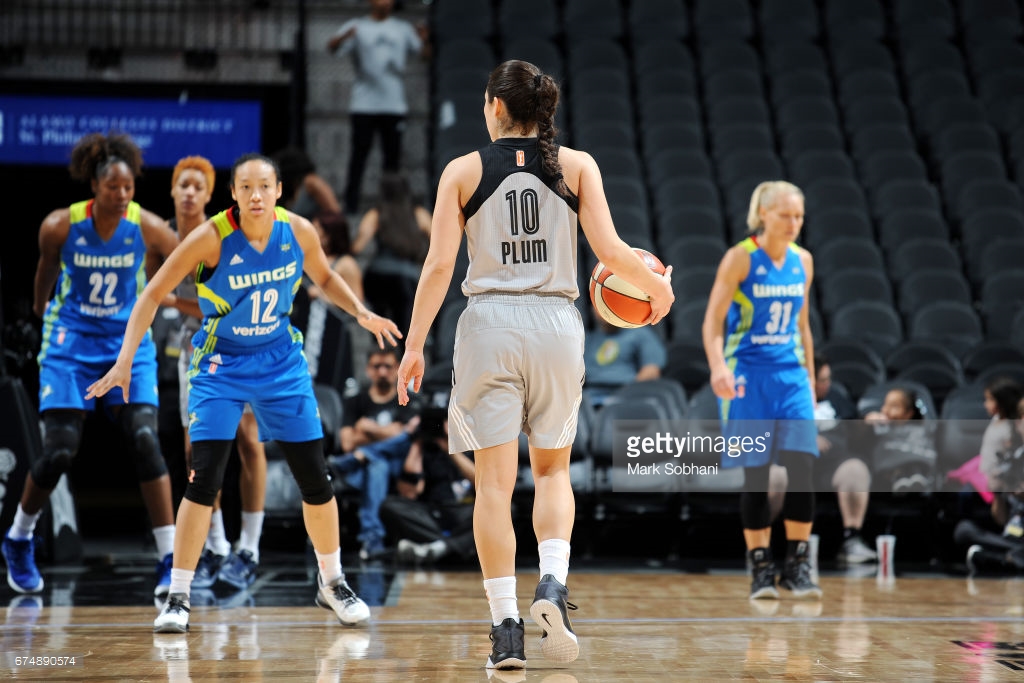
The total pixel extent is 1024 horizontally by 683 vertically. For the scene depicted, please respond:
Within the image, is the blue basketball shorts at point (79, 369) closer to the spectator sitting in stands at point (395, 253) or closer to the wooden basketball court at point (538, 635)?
the wooden basketball court at point (538, 635)

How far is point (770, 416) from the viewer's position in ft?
17.5

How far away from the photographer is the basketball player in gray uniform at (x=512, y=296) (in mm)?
3348

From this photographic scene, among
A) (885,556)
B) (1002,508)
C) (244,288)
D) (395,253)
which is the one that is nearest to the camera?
(244,288)

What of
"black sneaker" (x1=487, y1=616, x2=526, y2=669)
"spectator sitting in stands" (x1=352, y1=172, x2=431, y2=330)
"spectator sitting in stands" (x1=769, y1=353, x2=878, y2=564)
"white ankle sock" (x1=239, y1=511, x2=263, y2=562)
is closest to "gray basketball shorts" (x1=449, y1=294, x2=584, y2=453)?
"black sneaker" (x1=487, y1=616, x2=526, y2=669)

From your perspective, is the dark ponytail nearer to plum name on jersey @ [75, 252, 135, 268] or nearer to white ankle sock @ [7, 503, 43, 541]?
plum name on jersey @ [75, 252, 135, 268]

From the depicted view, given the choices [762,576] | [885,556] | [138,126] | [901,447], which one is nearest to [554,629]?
[762,576]

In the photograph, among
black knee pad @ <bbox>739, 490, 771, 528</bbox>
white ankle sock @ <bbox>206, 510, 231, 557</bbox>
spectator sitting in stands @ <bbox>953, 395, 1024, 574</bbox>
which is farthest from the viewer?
spectator sitting in stands @ <bbox>953, 395, 1024, 574</bbox>

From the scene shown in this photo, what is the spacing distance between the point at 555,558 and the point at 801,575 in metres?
2.38

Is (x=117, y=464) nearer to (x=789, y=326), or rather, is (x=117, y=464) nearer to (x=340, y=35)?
(x=340, y=35)

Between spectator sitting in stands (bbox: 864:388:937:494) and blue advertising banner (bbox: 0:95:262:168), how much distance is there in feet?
18.7

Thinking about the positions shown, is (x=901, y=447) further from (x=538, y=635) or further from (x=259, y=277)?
(x=259, y=277)

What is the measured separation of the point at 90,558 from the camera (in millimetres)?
6613

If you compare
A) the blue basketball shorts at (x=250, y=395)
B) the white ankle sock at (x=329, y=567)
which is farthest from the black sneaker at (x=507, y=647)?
the blue basketball shorts at (x=250, y=395)

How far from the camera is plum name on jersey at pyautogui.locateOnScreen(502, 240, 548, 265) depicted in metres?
3.38
